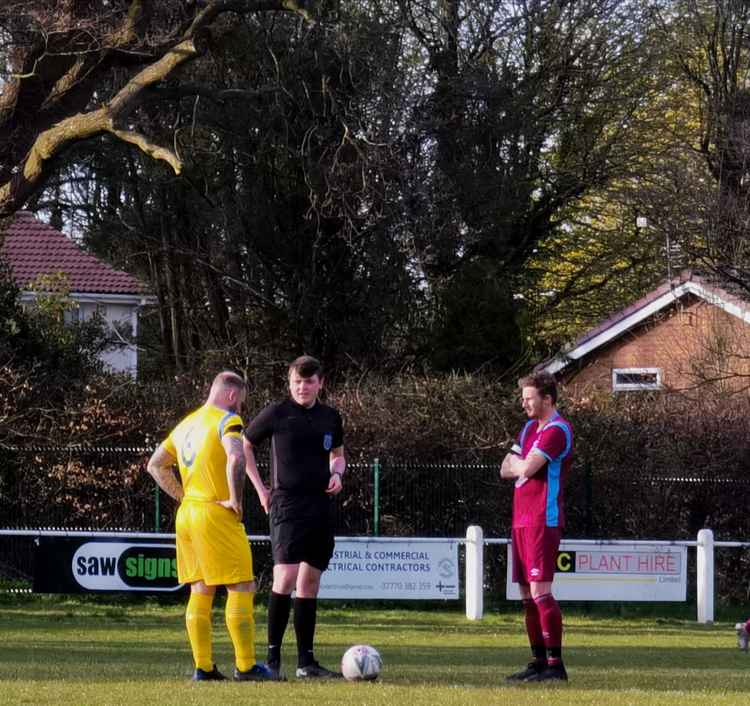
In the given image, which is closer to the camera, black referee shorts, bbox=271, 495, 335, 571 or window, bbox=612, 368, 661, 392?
black referee shorts, bbox=271, 495, 335, 571

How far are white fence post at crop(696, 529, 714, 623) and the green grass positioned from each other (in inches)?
10.9

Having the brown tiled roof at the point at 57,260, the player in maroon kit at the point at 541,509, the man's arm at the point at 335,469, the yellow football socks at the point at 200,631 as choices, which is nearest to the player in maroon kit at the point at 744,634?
the player in maroon kit at the point at 541,509

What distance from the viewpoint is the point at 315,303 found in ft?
92.3

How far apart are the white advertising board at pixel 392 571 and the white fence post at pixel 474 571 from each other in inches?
6.2

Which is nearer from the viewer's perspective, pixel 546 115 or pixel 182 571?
pixel 182 571

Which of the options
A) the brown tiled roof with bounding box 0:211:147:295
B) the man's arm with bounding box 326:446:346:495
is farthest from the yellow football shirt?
the brown tiled roof with bounding box 0:211:147:295

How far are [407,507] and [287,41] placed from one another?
10.8 meters

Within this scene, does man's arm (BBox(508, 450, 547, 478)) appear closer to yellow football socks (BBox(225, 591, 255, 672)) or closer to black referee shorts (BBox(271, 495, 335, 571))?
black referee shorts (BBox(271, 495, 335, 571))

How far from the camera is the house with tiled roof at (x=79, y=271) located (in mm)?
34938

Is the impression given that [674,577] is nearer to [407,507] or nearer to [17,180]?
[407,507]

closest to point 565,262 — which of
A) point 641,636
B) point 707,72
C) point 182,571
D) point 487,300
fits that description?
point 707,72

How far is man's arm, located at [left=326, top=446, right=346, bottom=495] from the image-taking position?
9.90 meters

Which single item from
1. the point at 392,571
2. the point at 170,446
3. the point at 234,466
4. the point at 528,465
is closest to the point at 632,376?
the point at 392,571

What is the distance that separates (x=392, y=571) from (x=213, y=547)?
8.65 meters
